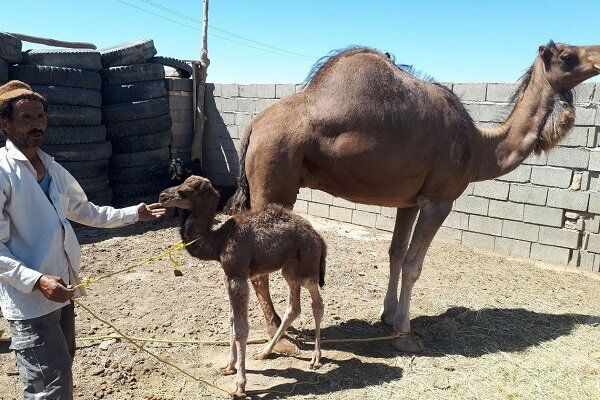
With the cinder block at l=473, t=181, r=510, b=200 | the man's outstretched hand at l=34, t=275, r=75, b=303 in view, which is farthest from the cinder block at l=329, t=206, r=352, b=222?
the man's outstretched hand at l=34, t=275, r=75, b=303

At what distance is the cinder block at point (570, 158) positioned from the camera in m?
7.29

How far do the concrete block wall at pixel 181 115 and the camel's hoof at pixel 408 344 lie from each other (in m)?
8.10

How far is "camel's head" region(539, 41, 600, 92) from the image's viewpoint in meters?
5.02

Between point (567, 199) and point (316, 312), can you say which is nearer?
point (316, 312)

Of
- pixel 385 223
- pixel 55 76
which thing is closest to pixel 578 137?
pixel 385 223

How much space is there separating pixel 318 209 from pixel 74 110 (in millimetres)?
5028

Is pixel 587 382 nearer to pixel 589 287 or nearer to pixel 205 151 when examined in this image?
pixel 589 287

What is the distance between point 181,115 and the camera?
466 inches

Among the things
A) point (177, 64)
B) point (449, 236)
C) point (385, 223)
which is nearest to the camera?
point (449, 236)

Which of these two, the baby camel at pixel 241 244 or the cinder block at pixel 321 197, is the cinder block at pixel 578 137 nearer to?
the cinder block at pixel 321 197

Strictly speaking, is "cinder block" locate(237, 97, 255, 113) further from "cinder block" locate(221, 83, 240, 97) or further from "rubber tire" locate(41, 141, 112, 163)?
"rubber tire" locate(41, 141, 112, 163)

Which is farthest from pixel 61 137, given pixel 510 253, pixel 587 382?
pixel 587 382

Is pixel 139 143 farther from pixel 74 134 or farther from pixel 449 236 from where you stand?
pixel 449 236

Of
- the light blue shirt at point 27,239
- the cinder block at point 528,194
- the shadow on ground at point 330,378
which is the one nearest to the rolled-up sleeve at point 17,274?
the light blue shirt at point 27,239
